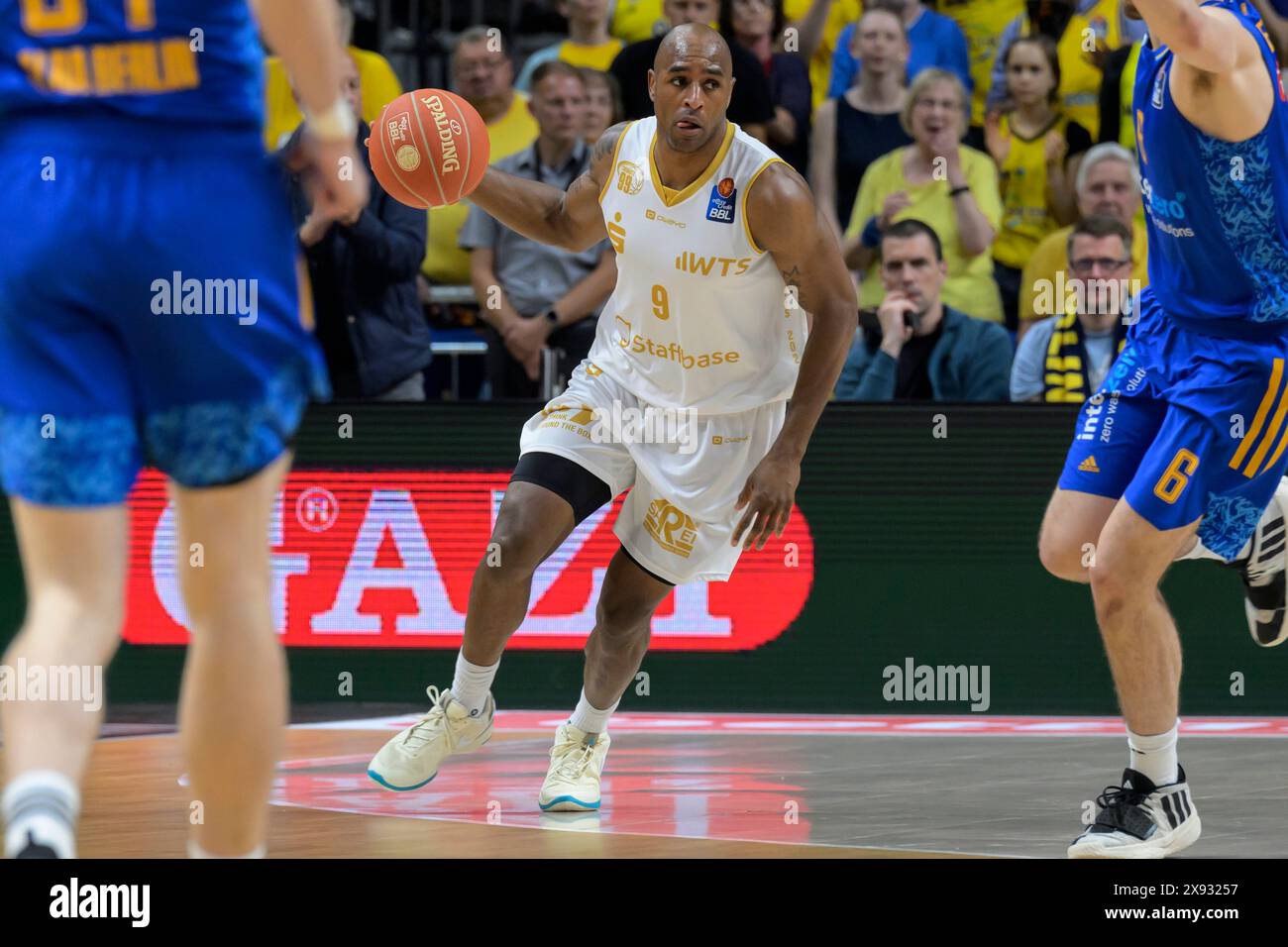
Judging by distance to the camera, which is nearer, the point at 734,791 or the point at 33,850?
the point at 33,850

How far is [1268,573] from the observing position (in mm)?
6000

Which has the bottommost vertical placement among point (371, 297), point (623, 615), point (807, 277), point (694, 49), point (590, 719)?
point (590, 719)

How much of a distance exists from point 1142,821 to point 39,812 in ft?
10.7

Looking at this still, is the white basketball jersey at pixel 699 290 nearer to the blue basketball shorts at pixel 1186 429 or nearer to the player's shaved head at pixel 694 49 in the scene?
the player's shaved head at pixel 694 49

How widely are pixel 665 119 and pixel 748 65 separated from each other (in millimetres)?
4032

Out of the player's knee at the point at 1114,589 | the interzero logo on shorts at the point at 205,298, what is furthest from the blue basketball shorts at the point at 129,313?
the player's knee at the point at 1114,589

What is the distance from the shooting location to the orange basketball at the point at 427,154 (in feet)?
19.6

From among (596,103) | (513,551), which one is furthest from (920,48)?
(513,551)

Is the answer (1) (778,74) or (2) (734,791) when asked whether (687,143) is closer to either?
(2) (734,791)

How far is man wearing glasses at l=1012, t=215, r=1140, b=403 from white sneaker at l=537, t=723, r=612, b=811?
3.42 meters

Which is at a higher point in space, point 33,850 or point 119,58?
point 119,58
